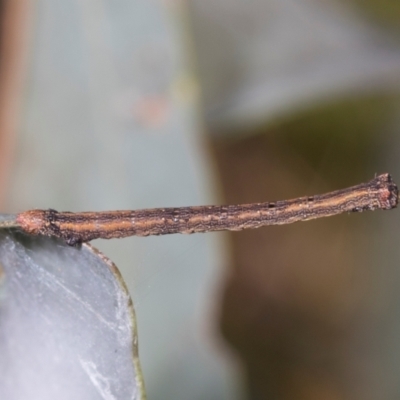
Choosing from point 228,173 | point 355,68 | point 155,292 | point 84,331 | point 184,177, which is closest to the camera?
point 84,331

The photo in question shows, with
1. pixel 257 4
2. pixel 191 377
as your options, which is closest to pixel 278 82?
pixel 257 4

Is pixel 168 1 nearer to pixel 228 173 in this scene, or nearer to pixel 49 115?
pixel 49 115

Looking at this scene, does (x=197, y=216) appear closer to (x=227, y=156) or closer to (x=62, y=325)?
(x=62, y=325)

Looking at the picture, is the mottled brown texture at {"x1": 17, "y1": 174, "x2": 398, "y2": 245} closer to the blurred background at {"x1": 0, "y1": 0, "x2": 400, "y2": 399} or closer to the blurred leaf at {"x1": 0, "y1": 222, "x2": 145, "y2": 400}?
the blurred leaf at {"x1": 0, "y1": 222, "x2": 145, "y2": 400}

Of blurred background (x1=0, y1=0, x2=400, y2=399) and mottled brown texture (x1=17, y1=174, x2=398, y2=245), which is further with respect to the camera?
blurred background (x1=0, y1=0, x2=400, y2=399)

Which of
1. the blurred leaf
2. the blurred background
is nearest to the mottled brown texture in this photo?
the blurred leaf
